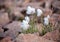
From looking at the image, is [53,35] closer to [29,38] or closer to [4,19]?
[29,38]

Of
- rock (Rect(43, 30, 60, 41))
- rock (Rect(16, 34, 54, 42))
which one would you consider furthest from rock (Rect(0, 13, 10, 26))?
rock (Rect(43, 30, 60, 41))

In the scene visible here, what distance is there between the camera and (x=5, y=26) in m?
3.73

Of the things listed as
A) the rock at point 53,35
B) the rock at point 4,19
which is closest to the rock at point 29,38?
the rock at point 53,35

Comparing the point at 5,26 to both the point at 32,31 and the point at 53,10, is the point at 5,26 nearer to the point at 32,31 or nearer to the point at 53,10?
the point at 32,31

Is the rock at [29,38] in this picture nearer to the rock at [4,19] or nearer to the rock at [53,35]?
the rock at [53,35]

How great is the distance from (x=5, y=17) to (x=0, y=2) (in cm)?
85

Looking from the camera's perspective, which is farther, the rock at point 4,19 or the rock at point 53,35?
the rock at point 4,19

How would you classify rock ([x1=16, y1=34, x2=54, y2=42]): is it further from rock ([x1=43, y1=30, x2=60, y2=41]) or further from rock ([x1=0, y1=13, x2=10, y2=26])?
rock ([x1=0, y1=13, x2=10, y2=26])

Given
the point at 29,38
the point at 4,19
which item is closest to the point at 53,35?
the point at 29,38

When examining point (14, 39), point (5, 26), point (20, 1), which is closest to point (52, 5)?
point (20, 1)

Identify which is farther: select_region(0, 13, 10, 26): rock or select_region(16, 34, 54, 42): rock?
select_region(0, 13, 10, 26): rock

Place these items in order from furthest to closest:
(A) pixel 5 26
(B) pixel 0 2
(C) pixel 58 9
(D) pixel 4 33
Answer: (B) pixel 0 2
(C) pixel 58 9
(A) pixel 5 26
(D) pixel 4 33

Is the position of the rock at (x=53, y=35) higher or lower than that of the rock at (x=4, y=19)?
higher

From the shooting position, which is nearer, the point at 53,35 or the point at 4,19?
the point at 53,35
